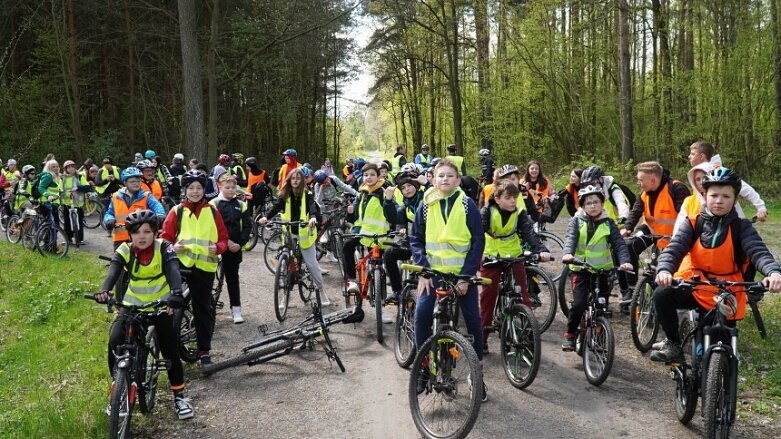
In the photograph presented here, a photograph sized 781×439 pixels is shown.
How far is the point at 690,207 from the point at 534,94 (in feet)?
80.7

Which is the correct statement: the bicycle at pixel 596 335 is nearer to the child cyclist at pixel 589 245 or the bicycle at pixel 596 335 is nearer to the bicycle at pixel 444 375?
the child cyclist at pixel 589 245

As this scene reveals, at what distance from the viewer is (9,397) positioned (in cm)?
664

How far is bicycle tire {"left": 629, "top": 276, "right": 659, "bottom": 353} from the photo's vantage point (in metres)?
6.63

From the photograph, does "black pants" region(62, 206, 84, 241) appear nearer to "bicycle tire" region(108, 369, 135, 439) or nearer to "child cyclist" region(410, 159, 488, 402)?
"bicycle tire" region(108, 369, 135, 439)

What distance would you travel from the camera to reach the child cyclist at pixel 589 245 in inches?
238

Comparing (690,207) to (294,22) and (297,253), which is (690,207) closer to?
(297,253)

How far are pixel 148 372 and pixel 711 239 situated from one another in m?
4.84

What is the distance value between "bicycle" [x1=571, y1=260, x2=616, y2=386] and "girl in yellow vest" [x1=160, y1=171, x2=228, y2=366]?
387cm

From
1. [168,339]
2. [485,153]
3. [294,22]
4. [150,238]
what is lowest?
[168,339]

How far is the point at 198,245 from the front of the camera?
646cm

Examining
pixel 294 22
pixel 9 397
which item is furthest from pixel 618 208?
pixel 294 22

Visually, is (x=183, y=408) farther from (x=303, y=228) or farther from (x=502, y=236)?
(x=502, y=236)

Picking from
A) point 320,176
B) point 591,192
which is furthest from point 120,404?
point 320,176

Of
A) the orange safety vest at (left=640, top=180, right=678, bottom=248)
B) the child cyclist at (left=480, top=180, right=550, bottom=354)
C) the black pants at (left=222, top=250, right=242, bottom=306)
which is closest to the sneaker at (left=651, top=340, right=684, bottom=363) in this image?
the child cyclist at (left=480, top=180, right=550, bottom=354)
